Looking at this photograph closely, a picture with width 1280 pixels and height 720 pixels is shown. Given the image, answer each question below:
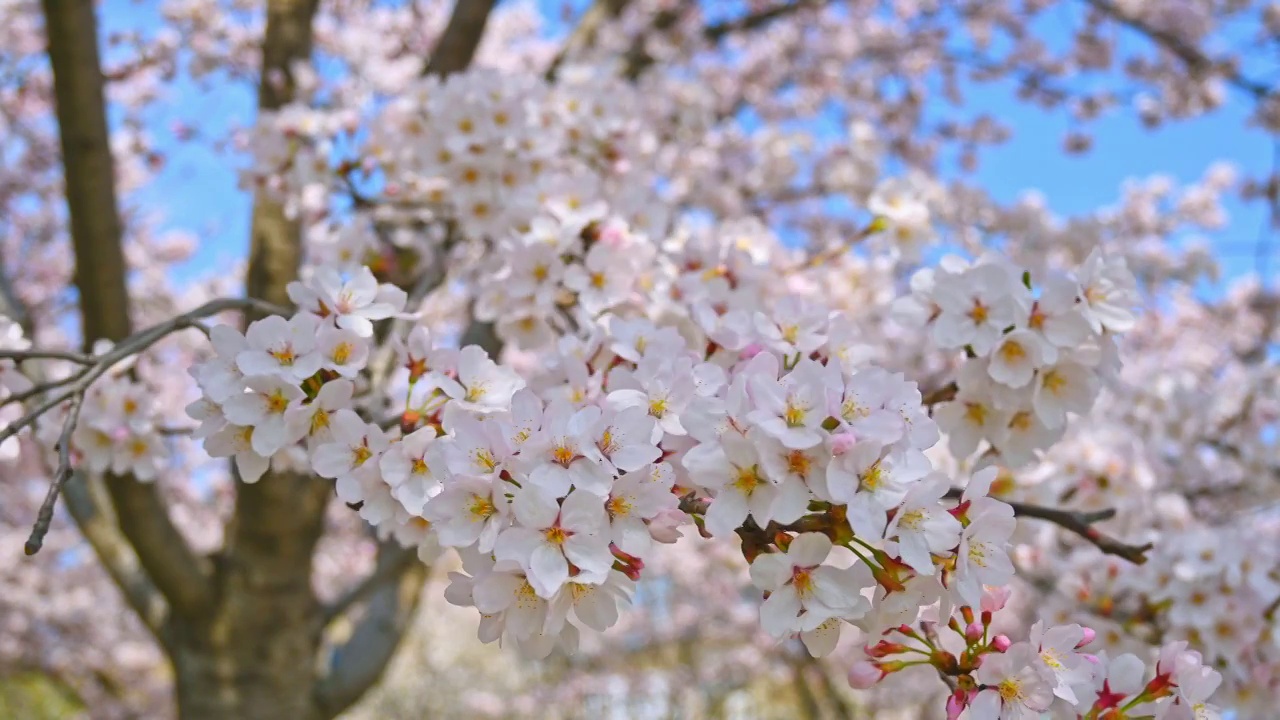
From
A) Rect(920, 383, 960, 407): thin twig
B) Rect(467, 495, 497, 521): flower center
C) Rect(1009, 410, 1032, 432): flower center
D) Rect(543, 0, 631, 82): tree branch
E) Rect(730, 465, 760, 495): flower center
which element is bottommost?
Rect(543, 0, 631, 82): tree branch

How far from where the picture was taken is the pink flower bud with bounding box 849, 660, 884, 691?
1.15 m

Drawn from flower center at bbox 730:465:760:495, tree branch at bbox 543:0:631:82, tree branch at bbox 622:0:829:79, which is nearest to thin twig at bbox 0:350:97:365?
flower center at bbox 730:465:760:495

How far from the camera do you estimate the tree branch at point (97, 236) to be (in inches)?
100

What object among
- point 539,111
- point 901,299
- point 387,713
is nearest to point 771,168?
point 539,111

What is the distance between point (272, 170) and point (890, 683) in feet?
21.0

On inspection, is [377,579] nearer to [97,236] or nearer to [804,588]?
[97,236]

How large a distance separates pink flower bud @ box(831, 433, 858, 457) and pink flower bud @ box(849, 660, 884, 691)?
390 millimetres

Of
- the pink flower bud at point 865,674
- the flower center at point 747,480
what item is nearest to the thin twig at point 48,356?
the flower center at point 747,480

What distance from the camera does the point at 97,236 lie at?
2.71 meters

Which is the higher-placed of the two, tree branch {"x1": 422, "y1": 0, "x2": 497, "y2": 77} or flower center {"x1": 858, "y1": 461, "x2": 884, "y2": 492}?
flower center {"x1": 858, "y1": 461, "x2": 884, "y2": 492}

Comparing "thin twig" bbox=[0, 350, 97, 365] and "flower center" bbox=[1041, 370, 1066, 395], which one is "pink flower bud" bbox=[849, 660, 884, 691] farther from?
"thin twig" bbox=[0, 350, 97, 365]

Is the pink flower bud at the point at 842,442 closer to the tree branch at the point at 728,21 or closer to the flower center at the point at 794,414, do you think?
the flower center at the point at 794,414

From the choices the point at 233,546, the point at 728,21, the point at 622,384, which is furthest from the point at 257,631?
the point at 728,21

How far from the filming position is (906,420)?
1.04 metres
